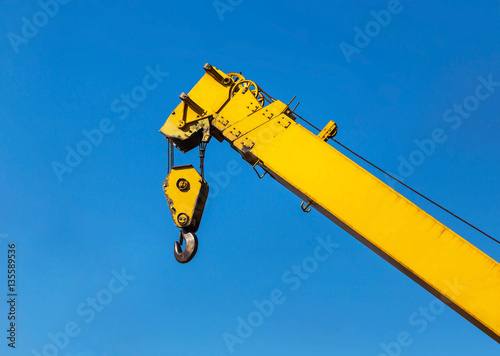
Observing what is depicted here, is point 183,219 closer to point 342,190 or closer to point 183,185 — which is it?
point 183,185

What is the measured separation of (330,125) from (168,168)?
203cm

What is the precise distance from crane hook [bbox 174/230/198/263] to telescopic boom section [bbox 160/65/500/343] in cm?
111

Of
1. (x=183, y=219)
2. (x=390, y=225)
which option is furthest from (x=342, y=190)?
(x=183, y=219)

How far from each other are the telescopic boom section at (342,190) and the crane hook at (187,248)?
111 cm

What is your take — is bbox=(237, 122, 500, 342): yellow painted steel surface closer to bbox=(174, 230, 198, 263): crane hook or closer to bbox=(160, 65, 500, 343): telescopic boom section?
bbox=(160, 65, 500, 343): telescopic boom section

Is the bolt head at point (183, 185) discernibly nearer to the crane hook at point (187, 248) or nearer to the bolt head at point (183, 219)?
the bolt head at point (183, 219)

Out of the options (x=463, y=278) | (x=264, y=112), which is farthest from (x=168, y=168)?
(x=463, y=278)

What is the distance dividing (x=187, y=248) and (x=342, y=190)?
189cm

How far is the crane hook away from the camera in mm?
5512

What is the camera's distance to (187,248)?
5543mm

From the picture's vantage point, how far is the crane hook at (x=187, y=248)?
551cm

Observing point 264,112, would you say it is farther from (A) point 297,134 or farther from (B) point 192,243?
(B) point 192,243

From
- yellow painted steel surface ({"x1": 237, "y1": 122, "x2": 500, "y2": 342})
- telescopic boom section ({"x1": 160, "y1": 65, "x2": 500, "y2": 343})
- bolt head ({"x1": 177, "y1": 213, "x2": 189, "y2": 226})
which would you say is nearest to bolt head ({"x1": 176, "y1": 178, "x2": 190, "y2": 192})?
bolt head ({"x1": 177, "y1": 213, "x2": 189, "y2": 226})

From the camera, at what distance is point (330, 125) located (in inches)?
217
